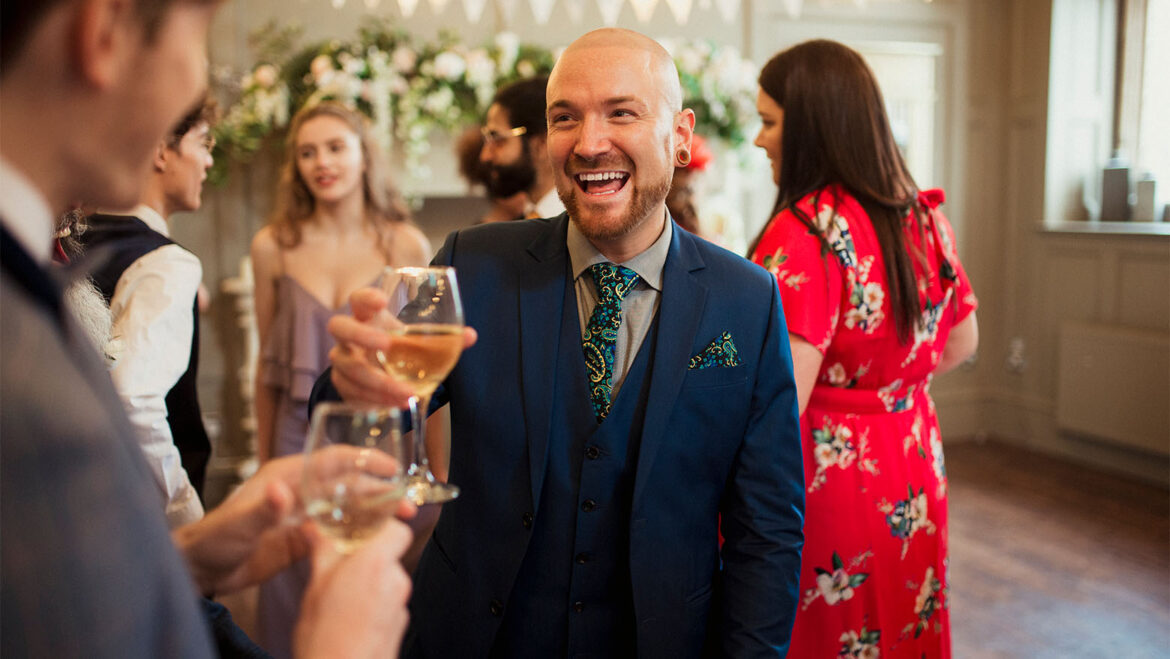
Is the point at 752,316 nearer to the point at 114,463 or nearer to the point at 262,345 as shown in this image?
the point at 114,463

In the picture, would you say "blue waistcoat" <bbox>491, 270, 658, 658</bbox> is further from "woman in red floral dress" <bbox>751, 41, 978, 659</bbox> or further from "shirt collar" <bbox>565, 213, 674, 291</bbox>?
"woman in red floral dress" <bbox>751, 41, 978, 659</bbox>

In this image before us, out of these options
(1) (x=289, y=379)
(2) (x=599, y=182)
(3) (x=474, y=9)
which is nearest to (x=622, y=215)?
(2) (x=599, y=182)

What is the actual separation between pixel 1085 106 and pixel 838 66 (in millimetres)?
4424

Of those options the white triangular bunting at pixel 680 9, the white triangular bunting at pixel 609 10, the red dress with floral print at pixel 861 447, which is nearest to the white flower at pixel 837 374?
the red dress with floral print at pixel 861 447

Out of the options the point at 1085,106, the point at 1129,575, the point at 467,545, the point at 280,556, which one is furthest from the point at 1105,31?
the point at 280,556

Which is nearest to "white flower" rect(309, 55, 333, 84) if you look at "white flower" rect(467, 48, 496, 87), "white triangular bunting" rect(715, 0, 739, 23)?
"white flower" rect(467, 48, 496, 87)

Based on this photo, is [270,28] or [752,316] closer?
[752,316]

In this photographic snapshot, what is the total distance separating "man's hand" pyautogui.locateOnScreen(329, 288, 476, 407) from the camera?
3.53ft

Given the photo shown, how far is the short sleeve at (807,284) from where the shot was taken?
1.99 m

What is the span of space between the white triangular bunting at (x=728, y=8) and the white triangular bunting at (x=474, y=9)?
149cm

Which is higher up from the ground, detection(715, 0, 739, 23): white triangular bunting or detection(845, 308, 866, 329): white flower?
detection(715, 0, 739, 23): white triangular bunting

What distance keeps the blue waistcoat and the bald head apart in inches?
19.8

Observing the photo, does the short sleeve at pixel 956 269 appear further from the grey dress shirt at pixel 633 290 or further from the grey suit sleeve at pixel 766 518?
the grey dress shirt at pixel 633 290

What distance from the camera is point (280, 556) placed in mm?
1076
